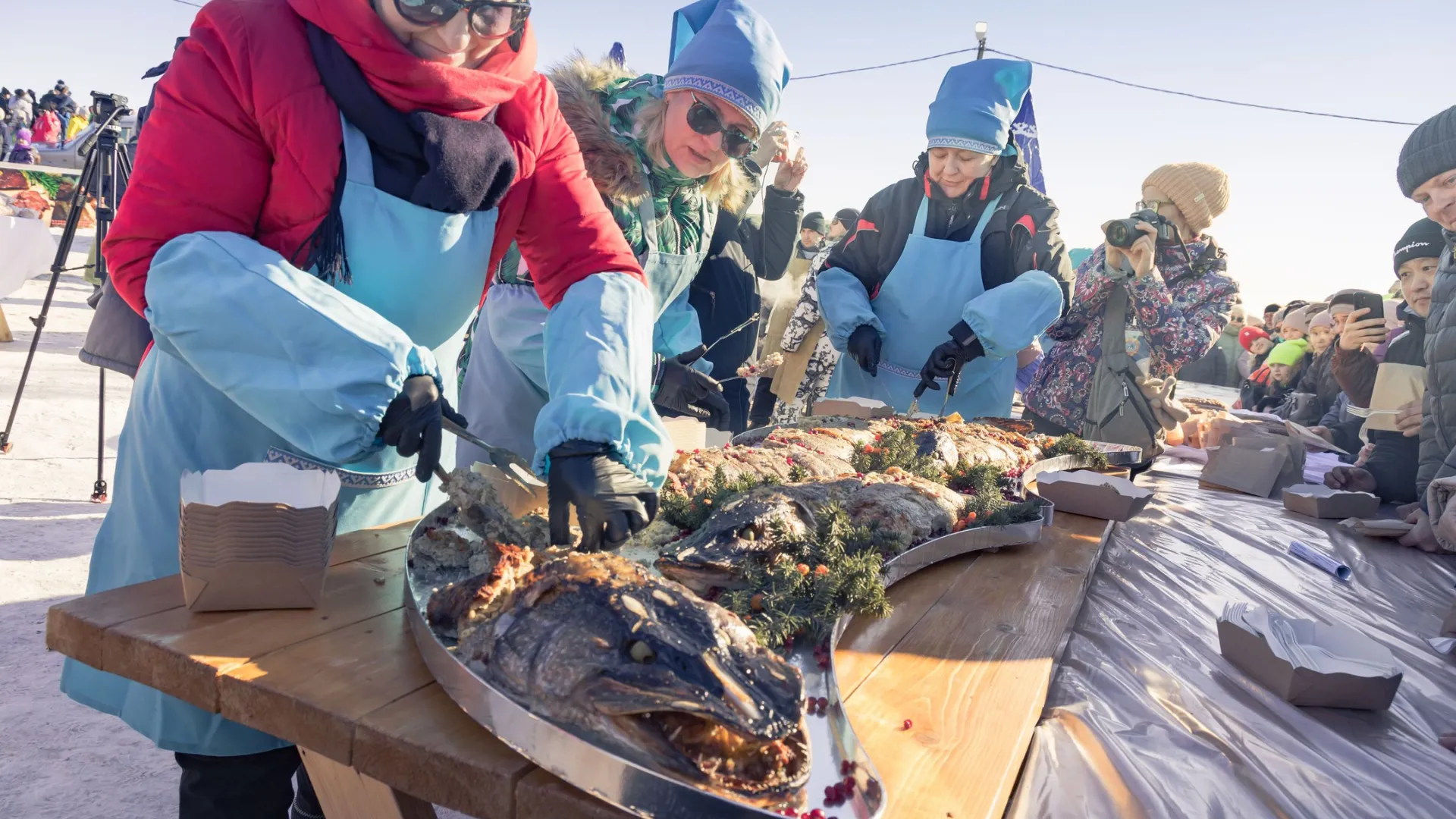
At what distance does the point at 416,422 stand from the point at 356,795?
59 cm

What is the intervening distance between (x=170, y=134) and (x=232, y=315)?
388 millimetres

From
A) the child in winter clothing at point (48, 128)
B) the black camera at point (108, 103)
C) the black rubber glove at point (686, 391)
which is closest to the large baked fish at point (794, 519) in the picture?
the black rubber glove at point (686, 391)

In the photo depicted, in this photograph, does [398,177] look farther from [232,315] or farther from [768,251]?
[768,251]

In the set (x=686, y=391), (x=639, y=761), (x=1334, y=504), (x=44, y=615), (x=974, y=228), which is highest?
(x=974, y=228)

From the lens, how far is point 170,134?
5.36ft

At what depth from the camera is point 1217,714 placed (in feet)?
5.87

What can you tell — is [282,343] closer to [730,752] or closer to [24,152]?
[730,752]

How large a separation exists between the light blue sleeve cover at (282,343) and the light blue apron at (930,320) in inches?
127

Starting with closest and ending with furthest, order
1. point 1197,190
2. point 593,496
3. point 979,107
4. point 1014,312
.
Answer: point 593,496 < point 1014,312 < point 979,107 < point 1197,190

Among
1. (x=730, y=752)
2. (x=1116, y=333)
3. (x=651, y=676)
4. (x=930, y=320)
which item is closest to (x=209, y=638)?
(x=651, y=676)

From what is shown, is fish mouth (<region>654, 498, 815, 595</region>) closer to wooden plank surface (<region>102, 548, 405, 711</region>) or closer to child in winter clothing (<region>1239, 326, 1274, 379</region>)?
wooden plank surface (<region>102, 548, 405, 711</region>)

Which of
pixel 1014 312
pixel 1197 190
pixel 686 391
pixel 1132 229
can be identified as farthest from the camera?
pixel 1197 190

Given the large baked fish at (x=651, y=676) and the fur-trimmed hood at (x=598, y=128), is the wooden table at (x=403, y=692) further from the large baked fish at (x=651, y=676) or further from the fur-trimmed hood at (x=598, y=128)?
the fur-trimmed hood at (x=598, y=128)

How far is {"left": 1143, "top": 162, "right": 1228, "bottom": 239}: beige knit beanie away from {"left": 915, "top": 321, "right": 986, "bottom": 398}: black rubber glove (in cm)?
226
